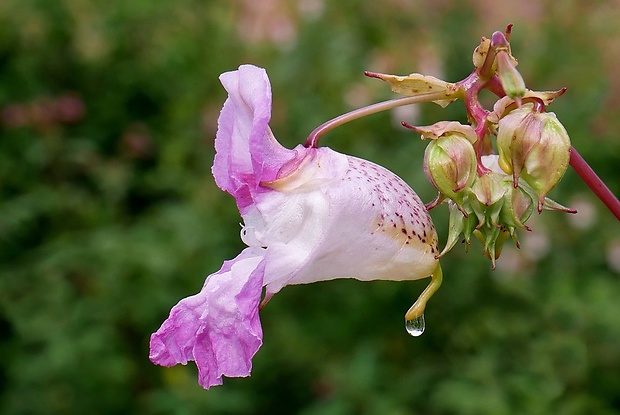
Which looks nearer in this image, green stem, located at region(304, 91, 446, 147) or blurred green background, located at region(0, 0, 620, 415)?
green stem, located at region(304, 91, 446, 147)

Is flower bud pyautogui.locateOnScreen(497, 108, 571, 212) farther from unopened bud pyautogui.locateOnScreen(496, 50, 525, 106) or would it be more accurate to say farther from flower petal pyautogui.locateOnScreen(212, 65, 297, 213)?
flower petal pyautogui.locateOnScreen(212, 65, 297, 213)

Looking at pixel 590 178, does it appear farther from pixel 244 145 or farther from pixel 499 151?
pixel 244 145

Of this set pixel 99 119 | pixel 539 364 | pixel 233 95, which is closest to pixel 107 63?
pixel 99 119

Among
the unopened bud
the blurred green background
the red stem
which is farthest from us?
the blurred green background

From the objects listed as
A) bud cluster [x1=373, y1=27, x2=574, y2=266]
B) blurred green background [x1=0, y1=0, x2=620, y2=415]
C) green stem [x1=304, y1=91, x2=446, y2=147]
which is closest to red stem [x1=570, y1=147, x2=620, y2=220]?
bud cluster [x1=373, y1=27, x2=574, y2=266]

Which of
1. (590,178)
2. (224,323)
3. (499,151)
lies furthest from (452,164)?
(224,323)

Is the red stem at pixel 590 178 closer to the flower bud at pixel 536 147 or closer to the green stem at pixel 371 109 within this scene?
the flower bud at pixel 536 147
